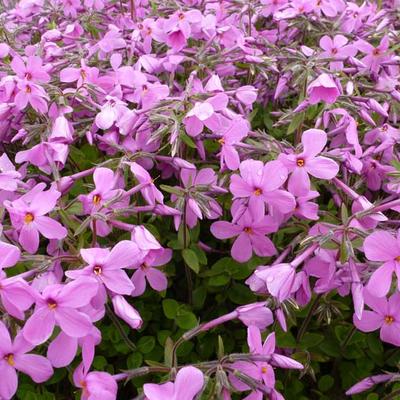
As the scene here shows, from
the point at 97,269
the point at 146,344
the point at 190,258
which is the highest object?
the point at 97,269

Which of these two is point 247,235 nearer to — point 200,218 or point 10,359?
point 200,218

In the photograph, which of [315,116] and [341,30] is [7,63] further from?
[341,30]

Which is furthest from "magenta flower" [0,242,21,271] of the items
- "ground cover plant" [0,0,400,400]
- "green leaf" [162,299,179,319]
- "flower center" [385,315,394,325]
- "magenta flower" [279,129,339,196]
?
"flower center" [385,315,394,325]

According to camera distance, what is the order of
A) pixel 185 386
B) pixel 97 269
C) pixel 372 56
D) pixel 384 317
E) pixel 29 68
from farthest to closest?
pixel 372 56
pixel 29 68
pixel 384 317
pixel 97 269
pixel 185 386

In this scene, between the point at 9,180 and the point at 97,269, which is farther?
the point at 9,180

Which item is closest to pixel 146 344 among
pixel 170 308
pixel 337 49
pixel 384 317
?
pixel 170 308

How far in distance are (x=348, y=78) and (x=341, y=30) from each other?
1.47ft

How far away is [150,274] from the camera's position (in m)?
1.29

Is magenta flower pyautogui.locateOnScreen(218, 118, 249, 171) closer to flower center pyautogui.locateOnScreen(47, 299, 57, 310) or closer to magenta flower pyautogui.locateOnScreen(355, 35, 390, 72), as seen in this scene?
flower center pyautogui.locateOnScreen(47, 299, 57, 310)

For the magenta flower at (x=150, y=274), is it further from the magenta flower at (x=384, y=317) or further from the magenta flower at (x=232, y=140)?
the magenta flower at (x=384, y=317)

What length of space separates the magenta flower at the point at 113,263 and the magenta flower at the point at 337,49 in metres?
0.99

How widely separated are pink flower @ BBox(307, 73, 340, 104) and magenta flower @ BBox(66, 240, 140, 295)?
65cm

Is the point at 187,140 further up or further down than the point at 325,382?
further up

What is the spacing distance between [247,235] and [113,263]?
38 cm
